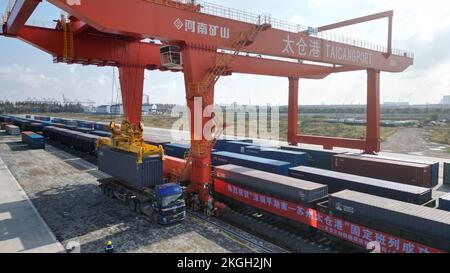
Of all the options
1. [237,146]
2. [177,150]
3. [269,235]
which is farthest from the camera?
[237,146]

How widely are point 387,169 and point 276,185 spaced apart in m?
10.3

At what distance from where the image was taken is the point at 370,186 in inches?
617

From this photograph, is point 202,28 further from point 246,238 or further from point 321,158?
point 321,158

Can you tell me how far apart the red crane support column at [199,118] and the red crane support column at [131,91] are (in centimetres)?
853

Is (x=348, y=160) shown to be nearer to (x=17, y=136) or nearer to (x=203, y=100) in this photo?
(x=203, y=100)

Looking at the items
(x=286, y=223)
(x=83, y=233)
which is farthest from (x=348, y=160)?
(x=83, y=233)

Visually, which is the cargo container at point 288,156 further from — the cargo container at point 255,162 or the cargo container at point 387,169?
the cargo container at point 387,169

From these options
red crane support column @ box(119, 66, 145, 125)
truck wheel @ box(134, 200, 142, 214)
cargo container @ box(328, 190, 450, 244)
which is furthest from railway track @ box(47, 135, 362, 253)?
red crane support column @ box(119, 66, 145, 125)

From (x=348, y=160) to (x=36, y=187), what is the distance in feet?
82.1

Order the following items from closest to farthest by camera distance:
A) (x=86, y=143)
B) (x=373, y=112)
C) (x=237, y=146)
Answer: (x=237, y=146) → (x=373, y=112) → (x=86, y=143)


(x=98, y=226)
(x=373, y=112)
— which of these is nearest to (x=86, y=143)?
(x=98, y=226)

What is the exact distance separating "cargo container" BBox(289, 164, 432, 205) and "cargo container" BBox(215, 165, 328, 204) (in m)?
1.77

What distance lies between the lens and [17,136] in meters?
64.8

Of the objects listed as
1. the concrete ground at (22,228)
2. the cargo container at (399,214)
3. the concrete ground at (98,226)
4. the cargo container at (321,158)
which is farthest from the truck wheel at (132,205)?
the cargo container at (321,158)
